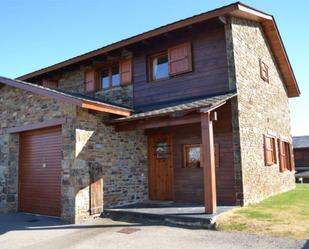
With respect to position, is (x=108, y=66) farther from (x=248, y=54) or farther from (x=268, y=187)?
(x=268, y=187)

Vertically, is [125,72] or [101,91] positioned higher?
[125,72]

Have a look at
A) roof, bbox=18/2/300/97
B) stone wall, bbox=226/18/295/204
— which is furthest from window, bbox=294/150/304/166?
stone wall, bbox=226/18/295/204

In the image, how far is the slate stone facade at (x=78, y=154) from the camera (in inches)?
324

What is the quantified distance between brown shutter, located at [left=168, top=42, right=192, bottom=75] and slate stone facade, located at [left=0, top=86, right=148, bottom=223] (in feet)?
8.96

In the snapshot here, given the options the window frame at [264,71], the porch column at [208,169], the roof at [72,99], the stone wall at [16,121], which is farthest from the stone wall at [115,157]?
the window frame at [264,71]

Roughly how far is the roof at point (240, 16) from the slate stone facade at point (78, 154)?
3.05 meters

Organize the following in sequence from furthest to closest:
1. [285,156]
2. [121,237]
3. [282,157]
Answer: [285,156], [282,157], [121,237]

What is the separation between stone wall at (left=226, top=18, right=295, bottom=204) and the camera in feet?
30.2

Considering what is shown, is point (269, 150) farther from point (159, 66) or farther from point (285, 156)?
point (159, 66)

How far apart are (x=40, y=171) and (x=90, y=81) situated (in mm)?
4706

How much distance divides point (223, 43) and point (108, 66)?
5.11m

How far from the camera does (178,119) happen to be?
8398 mm

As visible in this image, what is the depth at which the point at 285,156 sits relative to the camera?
554 inches

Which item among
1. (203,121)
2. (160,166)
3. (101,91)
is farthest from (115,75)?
(203,121)
